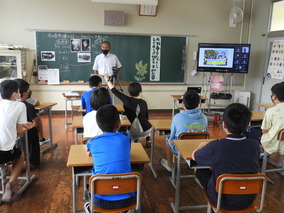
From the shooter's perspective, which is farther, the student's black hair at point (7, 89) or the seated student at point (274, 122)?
the seated student at point (274, 122)

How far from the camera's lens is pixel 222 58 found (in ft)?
20.3

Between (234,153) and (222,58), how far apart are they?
4.93 metres

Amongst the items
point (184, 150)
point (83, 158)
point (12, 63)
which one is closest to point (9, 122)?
point (83, 158)

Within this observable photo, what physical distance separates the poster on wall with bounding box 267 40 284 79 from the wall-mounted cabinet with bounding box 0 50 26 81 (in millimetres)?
5609

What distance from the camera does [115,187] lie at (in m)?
1.65

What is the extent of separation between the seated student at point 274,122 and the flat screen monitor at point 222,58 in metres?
3.41

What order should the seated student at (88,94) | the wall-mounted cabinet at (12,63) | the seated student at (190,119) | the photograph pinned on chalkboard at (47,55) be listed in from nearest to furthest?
the seated student at (190,119) < the seated student at (88,94) < the wall-mounted cabinet at (12,63) < the photograph pinned on chalkboard at (47,55)

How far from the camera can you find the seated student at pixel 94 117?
2.36 meters

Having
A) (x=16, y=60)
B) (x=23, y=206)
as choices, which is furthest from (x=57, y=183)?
(x=16, y=60)

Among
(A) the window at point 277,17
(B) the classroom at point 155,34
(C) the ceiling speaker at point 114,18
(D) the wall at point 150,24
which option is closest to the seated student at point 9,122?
(B) the classroom at point 155,34

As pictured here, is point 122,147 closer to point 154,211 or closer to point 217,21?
point 154,211

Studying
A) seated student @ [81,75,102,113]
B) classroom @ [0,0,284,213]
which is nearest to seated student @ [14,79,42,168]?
seated student @ [81,75,102,113]

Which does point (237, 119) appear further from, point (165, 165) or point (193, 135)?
point (165, 165)

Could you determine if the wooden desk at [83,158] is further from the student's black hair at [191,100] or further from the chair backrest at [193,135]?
the student's black hair at [191,100]
